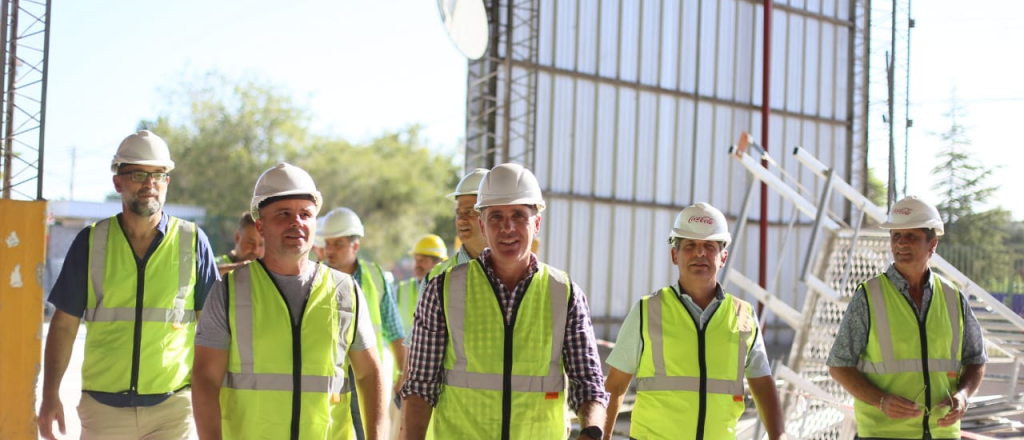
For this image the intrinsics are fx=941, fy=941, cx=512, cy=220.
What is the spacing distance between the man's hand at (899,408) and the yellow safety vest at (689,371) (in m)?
0.89

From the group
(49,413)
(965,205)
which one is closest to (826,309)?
(49,413)

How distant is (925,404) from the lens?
14.8 feet

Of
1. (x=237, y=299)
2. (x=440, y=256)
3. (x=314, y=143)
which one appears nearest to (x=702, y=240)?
(x=237, y=299)

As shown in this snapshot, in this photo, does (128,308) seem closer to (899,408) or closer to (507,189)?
(507,189)

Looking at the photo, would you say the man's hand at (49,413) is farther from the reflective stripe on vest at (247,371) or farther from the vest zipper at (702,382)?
the vest zipper at (702,382)

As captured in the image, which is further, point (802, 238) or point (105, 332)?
point (802, 238)

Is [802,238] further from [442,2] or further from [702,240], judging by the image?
[702,240]

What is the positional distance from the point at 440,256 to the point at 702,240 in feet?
14.5

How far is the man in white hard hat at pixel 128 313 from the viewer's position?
409 centimetres

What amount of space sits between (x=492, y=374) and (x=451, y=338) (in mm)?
188

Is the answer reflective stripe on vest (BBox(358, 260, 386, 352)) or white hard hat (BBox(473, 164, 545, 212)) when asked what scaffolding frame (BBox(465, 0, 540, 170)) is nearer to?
reflective stripe on vest (BBox(358, 260, 386, 352))

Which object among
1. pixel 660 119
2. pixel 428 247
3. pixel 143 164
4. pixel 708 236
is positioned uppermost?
pixel 660 119

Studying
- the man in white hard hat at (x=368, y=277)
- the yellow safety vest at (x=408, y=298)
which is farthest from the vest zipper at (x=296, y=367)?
the yellow safety vest at (x=408, y=298)

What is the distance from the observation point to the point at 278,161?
46062mm
